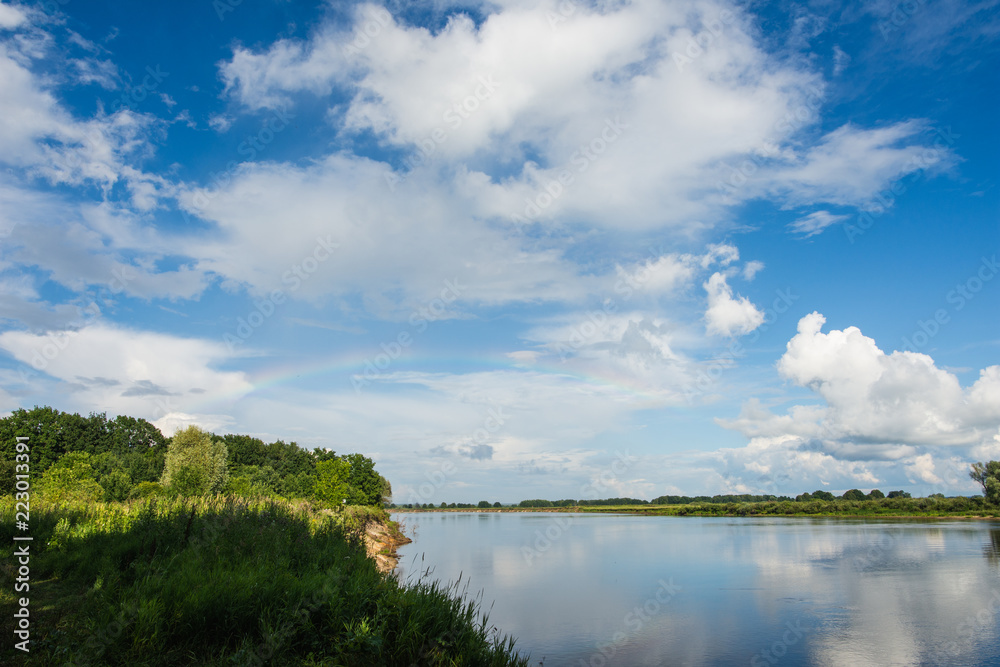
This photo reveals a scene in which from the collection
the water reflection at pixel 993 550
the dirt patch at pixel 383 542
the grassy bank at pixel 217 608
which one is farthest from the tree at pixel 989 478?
the grassy bank at pixel 217 608

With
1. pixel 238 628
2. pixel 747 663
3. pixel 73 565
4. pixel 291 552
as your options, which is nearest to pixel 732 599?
pixel 747 663

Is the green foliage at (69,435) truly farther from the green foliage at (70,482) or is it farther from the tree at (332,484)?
the tree at (332,484)

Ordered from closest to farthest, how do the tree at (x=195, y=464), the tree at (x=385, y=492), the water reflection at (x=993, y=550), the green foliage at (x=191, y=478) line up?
the water reflection at (x=993, y=550)
the green foliage at (x=191, y=478)
the tree at (x=195, y=464)
the tree at (x=385, y=492)

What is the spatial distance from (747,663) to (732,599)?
414 inches

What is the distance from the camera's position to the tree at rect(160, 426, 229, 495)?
51469 millimetres

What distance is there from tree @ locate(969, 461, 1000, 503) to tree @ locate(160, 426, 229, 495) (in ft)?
366

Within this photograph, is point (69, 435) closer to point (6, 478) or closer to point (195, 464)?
point (6, 478)

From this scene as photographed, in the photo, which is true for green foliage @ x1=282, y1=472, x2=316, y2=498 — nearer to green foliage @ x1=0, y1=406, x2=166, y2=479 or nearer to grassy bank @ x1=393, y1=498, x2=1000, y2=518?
green foliage @ x1=0, y1=406, x2=166, y2=479

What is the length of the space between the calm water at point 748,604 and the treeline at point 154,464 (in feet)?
64.4

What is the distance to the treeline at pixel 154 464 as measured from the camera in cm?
4991

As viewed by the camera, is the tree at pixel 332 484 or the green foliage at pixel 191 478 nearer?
the green foliage at pixel 191 478

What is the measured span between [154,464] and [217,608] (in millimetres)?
86447

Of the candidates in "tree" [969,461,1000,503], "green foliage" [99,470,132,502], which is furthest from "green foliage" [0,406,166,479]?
"tree" [969,461,1000,503]

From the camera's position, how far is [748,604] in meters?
24.9
